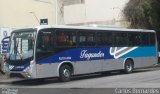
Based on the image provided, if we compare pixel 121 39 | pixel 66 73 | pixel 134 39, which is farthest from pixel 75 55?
pixel 134 39

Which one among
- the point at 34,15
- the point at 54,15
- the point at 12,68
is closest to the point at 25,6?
the point at 34,15

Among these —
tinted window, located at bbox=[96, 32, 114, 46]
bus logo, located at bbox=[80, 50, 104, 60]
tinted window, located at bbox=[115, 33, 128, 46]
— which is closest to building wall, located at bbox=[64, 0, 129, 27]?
tinted window, located at bbox=[115, 33, 128, 46]

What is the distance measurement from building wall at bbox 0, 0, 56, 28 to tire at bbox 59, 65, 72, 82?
1364 centimetres

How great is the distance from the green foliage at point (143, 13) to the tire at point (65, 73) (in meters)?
16.1

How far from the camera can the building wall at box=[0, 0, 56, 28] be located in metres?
36.0

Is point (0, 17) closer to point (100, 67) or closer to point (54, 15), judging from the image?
point (54, 15)

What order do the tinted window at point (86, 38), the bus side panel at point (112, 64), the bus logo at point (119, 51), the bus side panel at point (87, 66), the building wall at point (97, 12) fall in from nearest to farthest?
the bus side panel at point (87, 66) → the tinted window at point (86, 38) → the bus side panel at point (112, 64) → the bus logo at point (119, 51) → the building wall at point (97, 12)

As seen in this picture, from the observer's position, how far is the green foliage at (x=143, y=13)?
3794 cm

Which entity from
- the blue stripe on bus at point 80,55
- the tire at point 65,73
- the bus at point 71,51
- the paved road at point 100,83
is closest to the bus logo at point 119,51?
the bus at point 71,51

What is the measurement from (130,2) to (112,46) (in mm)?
13150

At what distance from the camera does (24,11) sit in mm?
38000

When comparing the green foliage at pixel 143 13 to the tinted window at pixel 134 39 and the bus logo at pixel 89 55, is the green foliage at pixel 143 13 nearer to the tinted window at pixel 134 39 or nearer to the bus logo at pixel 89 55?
the tinted window at pixel 134 39

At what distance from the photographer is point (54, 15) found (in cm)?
4228

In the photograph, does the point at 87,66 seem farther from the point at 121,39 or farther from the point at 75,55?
the point at 121,39
